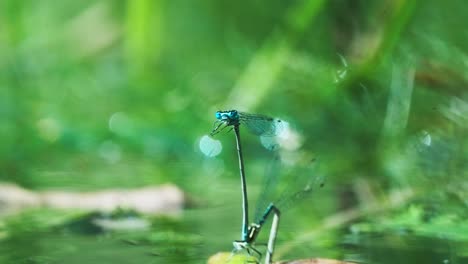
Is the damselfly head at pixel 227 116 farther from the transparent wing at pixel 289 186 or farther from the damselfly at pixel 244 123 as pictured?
the transparent wing at pixel 289 186

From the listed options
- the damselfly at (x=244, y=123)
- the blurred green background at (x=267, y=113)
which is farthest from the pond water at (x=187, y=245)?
the damselfly at (x=244, y=123)

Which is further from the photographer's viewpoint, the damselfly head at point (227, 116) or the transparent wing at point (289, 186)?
the transparent wing at point (289, 186)

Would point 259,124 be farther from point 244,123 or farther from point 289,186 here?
point 289,186

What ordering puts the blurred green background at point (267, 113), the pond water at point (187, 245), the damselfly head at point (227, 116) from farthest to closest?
1. the blurred green background at point (267, 113)
2. the pond water at point (187, 245)
3. the damselfly head at point (227, 116)

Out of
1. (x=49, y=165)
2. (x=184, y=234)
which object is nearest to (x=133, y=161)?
(x=49, y=165)

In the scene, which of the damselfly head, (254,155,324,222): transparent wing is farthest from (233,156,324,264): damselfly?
the damselfly head

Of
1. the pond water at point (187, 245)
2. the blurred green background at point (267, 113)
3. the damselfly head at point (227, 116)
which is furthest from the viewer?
the blurred green background at point (267, 113)

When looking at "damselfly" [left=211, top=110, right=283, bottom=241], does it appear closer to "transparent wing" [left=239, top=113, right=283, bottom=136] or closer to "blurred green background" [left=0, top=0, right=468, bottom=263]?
"transparent wing" [left=239, top=113, right=283, bottom=136]

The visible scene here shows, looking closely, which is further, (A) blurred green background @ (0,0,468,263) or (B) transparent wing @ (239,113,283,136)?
(A) blurred green background @ (0,0,468,263)

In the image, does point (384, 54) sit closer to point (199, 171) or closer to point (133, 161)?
point (199, 171)
